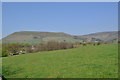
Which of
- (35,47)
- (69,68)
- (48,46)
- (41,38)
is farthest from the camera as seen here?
(41,38)

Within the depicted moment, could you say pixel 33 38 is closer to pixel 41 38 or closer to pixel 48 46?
pixel 41 38

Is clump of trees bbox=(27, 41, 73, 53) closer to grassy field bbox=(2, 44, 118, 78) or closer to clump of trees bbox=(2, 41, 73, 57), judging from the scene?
clump of trees bbox=(2, 41, 73, 57)

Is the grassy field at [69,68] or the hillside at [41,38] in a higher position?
the hillside at [41,38]

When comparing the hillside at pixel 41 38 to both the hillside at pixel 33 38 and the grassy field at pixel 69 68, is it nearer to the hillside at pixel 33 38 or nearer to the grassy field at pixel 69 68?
the hillside at pixel 33 38

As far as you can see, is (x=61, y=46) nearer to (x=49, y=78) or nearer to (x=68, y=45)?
(x=68, y=45)

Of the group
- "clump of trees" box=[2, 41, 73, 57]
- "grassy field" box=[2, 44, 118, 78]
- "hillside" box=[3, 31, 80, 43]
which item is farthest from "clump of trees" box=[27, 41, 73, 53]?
"grassy field" box=[2, 44, 118, 78]

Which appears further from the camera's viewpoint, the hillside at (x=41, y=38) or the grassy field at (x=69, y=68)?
the hillside at (x=41, y=38)

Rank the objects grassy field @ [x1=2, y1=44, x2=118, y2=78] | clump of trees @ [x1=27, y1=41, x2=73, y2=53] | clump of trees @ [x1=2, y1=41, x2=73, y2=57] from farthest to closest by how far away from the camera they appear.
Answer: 1. clump of trees @ [x1=27, y1=41, x2=73, y2=53]
2. clump of trees @ [x1=2, y1=41, x2=73, y2=57]
3. grassy field @ [x1=2, y1=44, x2=118, y2=78]

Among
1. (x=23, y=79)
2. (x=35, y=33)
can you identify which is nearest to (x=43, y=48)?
(x=23, y=79)

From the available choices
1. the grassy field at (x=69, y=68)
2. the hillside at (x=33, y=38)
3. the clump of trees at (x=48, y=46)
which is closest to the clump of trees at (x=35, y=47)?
the clump of trees at (x=48, y=46)

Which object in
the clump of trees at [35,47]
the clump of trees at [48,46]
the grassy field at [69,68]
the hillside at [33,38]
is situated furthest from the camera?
the hillside at [33,38]

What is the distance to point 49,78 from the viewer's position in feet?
29.8

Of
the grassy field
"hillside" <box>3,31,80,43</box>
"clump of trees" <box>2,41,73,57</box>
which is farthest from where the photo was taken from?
"hillside" <box>3,31,80,43</box>

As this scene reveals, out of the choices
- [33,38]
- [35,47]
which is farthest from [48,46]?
[33,38]
